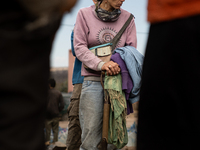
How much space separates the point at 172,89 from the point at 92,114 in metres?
1.40

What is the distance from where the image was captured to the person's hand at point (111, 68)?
2179 mm

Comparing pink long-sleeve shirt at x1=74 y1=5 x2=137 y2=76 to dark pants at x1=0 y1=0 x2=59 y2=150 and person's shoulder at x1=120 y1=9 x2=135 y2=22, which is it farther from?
dark pants at x1=0 y1=0 x2=59 y2=150

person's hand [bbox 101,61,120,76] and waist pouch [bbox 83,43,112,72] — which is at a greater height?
waist pouch [bbox 83,43,112,72]

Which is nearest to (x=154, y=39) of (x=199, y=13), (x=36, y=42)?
(x=199, y=13)

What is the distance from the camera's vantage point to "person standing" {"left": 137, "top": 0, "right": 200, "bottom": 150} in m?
0.90

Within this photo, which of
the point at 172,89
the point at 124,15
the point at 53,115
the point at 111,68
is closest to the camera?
the point at 172,89

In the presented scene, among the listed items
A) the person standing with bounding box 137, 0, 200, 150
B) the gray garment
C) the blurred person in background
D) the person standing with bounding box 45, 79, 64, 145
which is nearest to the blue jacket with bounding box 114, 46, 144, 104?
the gray garment

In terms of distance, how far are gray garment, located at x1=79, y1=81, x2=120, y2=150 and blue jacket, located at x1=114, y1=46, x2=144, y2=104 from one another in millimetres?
302

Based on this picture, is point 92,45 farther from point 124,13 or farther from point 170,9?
point 170,9

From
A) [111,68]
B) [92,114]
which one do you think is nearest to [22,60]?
[111,68]

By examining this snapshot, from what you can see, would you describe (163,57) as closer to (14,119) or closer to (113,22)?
(14,119)

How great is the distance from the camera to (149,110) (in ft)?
3.22

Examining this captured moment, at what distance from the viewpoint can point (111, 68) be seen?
2182 millimetres

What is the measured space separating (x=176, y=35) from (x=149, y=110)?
308 millimetres
